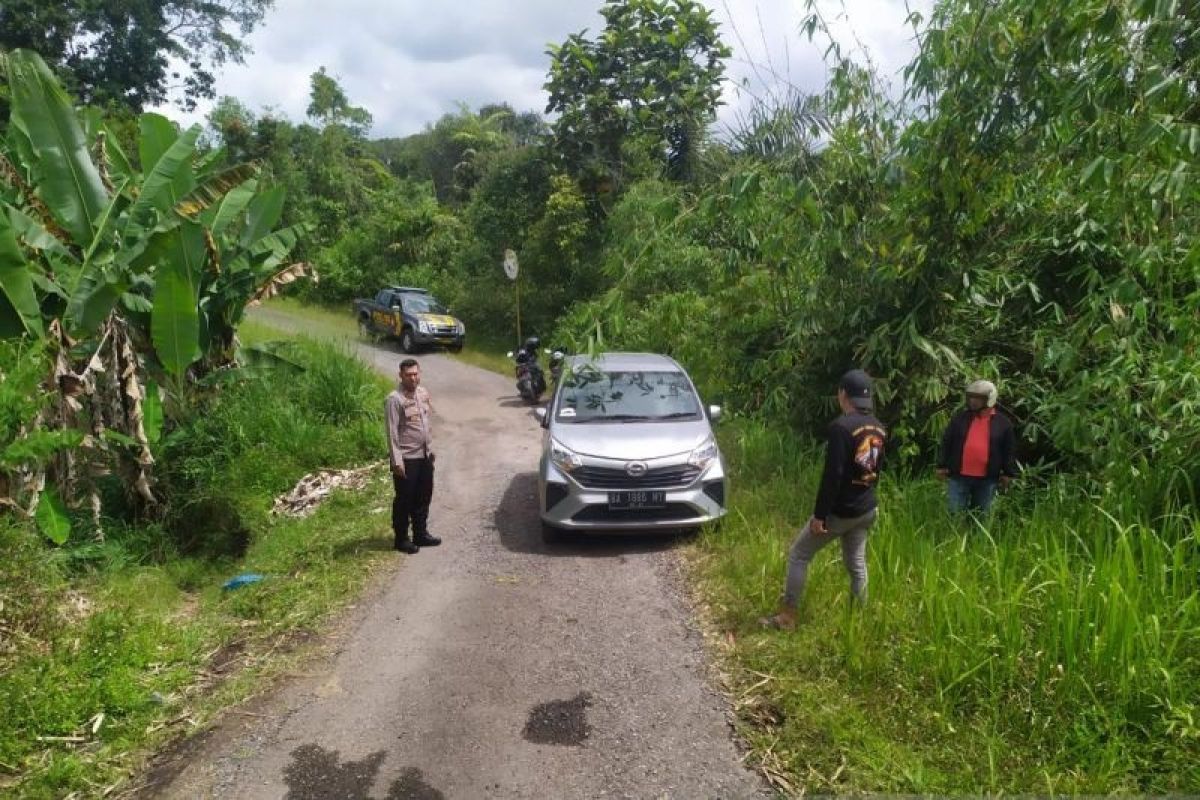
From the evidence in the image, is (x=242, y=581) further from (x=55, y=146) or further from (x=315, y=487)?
(x=55, y=146)

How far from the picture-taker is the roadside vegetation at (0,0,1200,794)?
387cm

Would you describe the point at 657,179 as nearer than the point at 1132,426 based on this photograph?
No

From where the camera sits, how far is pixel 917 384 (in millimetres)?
7117

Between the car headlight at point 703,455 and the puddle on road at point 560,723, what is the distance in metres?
2.87

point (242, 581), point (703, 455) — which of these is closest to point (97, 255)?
point (242, 581)

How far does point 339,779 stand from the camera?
395cm

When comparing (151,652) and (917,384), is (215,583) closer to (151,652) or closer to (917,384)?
(151,652)

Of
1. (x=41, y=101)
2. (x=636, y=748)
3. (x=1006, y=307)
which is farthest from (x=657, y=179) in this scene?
(x=636, y=748)

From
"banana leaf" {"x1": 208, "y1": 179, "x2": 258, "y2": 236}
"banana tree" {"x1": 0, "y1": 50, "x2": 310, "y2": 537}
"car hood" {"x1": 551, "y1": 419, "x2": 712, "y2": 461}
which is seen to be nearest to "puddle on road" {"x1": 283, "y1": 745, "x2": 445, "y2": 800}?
"car hood" {"x1": 551, "y1": 419, "x2": 712, "y2": 461}

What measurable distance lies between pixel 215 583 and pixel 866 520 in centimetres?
652

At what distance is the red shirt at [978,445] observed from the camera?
608 cm

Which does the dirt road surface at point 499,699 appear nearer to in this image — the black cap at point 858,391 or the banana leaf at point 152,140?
the black cap at point 858,391

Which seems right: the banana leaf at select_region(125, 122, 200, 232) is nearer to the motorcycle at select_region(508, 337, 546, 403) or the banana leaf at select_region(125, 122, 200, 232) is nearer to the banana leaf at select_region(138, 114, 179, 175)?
the banana leaf at select_region(138, 114, 179, 175)

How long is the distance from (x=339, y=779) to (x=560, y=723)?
1206mm
